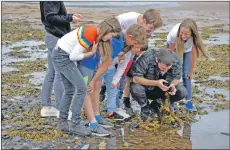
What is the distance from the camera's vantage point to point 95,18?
17734 millimetres

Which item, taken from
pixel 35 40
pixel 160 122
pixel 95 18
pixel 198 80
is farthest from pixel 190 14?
pixel 160 122

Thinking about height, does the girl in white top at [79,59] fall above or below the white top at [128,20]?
below

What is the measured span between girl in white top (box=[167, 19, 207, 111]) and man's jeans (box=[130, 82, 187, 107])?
1.52ft

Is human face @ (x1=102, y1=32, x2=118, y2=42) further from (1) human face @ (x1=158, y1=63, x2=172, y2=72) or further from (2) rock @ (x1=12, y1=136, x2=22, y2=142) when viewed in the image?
(2) rock @ (x1=12, y1=136, x2=22, y2=142)

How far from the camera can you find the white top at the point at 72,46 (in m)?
4.97

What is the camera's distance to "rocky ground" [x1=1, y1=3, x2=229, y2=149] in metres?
5.08

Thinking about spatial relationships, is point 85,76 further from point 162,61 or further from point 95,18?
point 95,18

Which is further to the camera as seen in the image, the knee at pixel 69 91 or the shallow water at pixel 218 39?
the shallow water at pixel 218 39

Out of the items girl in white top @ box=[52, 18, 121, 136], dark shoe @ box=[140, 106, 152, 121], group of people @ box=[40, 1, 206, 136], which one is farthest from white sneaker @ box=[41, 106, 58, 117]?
dark shoe @ box=[140, 106, 152, 121]

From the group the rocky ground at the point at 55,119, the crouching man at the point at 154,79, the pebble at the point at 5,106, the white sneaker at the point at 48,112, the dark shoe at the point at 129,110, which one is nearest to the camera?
the rocky ground at the point at 55,119

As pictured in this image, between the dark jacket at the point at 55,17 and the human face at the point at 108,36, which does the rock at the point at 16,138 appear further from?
the human face at the point at 108,36

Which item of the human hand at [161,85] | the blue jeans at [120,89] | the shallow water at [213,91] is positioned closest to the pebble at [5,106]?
the blue jeans at [120,89]

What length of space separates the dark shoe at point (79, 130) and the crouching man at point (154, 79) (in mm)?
848

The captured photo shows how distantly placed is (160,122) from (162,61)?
0.74m
